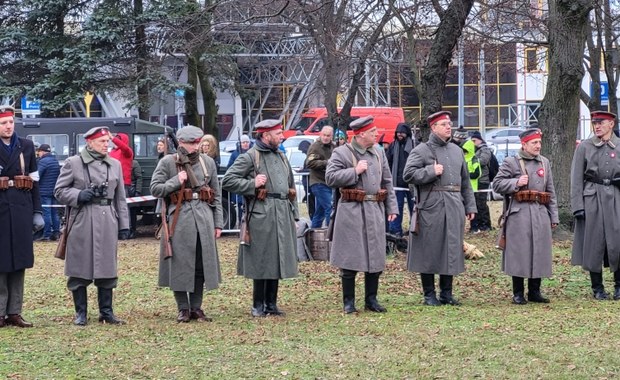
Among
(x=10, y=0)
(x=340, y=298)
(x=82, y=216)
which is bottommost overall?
(x=340, y=298)

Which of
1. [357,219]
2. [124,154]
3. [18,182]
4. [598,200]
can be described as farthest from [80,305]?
[124,154]

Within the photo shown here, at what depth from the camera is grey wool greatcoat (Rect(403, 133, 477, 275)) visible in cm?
1205

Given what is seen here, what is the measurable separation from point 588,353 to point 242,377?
2763 millimetres

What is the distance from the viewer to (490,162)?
2342cm

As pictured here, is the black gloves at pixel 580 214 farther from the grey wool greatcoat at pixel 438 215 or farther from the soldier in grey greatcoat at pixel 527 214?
the grey wool greatcoat at pixel 438 215

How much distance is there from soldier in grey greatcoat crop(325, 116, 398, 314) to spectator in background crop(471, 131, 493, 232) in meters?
9.82

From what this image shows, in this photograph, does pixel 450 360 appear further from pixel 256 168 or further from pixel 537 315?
pixel 256 168

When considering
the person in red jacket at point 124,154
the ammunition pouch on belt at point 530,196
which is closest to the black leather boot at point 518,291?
the ammunition pouch on belt at point 530,196

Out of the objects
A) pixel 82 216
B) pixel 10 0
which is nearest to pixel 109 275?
pixel 82 216

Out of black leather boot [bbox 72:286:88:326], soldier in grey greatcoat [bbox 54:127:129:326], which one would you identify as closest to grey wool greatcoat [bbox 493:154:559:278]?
soldier in grey greatcoat [bbox 54:127:129:326]

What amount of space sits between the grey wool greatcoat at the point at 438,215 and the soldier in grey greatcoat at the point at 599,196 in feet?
4.63

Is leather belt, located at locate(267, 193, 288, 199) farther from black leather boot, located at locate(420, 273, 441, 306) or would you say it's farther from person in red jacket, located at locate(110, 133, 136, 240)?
person in red jacket, located at locate(110, 133, 136, 240)

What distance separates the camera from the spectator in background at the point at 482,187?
21906 mm

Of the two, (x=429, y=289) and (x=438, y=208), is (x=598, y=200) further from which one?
(x=429, y=289)
